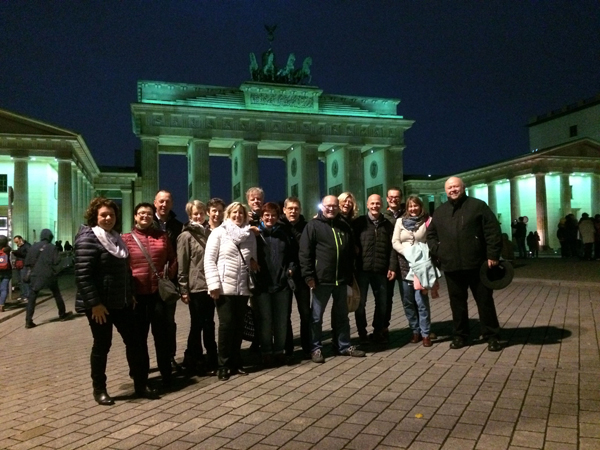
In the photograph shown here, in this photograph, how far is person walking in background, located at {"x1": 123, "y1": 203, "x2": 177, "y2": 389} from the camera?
519 cm

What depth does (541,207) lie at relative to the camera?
127 feet

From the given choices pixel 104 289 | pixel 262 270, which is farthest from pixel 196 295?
pixel 104 289

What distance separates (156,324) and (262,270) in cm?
136

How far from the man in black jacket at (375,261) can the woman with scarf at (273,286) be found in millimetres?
1323

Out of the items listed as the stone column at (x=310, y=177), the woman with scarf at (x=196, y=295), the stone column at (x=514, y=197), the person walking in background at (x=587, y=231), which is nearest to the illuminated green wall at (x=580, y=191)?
the stone column at (x=514, y=197)

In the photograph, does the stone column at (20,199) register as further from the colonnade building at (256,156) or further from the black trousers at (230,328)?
the black trousers at (230,328)

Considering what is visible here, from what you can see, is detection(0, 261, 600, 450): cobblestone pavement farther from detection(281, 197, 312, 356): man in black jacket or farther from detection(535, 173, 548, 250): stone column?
detection(535, 173, 548, 250): stone column

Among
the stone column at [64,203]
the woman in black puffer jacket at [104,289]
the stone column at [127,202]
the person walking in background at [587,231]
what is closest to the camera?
the woman in black puffer jacket at [104,289]

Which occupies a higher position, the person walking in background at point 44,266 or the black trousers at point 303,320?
the person walking in background at point 44,266

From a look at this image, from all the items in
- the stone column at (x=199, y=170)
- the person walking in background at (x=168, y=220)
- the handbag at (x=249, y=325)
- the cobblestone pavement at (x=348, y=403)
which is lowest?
the cobblestone pavement at (x=348, y=403)

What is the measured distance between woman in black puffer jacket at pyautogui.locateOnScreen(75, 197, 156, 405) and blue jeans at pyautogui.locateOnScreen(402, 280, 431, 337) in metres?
3.57

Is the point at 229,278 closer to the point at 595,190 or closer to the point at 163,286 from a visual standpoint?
the point at 163,286

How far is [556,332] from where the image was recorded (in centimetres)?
718

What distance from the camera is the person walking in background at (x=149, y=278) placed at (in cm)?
519
